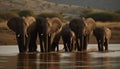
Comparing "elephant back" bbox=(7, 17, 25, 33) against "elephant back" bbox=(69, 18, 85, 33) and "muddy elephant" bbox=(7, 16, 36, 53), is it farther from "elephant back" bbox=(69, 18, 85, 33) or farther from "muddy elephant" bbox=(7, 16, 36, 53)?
"elephant back" bbox=(69, 18, 85, 33)

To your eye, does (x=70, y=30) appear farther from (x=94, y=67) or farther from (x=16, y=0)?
(x=16, y=0)

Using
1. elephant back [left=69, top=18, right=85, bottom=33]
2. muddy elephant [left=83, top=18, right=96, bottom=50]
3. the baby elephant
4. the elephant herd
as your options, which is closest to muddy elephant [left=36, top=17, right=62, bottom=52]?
the elephant herd

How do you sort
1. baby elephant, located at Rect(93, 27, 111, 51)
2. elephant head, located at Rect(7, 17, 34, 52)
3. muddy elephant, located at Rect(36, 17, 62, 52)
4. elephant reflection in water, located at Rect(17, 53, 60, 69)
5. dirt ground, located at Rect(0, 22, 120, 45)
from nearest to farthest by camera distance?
elephant reflection in water, located at Rect(17, 53, 60, 69) → elephant head, located at Rect(7, 17, 34, 52) → muddy elephant, located at Rect(36, 17, 62, 52) → baby elephant, located at Rect(93, 27, 111, 51) → dirt ground, located at Rect(0, 22, 120, 45)

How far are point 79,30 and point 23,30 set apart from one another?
6.62 metres

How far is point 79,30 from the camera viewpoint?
49375 millimetres

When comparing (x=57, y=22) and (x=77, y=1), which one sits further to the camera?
(x=77, y=1)

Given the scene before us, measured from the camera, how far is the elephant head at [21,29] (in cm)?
4325

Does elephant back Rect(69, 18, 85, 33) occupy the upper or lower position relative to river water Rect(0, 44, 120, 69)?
lower

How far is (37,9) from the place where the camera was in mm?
130250

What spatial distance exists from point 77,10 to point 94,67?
367 ft

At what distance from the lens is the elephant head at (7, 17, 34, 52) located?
142ft

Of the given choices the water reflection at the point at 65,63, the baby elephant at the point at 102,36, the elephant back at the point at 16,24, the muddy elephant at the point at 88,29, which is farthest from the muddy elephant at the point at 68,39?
the water reflection at the point at 65,63

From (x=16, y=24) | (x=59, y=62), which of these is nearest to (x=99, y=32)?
(x=16, y=24)

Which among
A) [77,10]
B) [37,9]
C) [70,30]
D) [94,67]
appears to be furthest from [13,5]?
[94,67]
